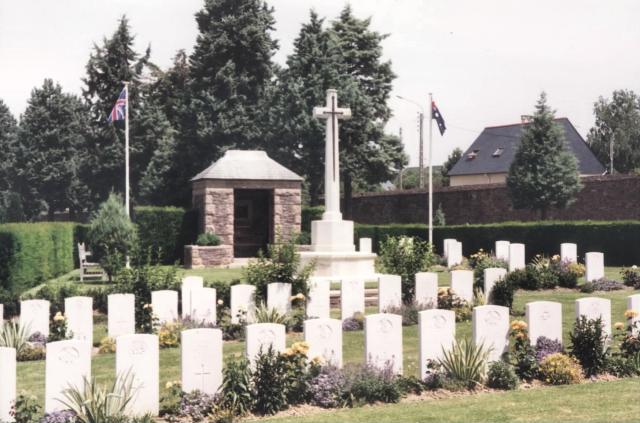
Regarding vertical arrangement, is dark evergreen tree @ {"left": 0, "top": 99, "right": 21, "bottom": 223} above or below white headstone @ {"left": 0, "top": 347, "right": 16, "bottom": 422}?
above

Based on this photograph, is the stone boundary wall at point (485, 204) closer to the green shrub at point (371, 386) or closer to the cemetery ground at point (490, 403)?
the cemetery ground at point (490, 403)

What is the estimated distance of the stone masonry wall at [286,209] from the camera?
26.8 metres

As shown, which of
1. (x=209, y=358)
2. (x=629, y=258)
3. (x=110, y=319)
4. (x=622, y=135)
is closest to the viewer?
(x=209, y=358)

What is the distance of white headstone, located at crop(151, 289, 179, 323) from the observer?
1173 centimetres

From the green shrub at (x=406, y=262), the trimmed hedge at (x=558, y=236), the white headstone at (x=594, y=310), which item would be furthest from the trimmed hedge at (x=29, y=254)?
the trimmed hedge at (x=558, y=236)

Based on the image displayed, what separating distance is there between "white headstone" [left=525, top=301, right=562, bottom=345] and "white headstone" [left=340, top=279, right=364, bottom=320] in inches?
176

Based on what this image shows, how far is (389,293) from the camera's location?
13078mm

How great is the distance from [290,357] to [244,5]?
30.4 meters

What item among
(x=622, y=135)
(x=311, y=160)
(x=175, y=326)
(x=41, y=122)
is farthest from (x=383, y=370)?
(x=622, y=135)

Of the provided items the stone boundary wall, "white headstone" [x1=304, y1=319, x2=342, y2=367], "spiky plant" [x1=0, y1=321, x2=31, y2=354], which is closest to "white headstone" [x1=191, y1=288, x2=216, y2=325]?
"spiky plant" [x1=0, y1=321, x2=31, y2=354]

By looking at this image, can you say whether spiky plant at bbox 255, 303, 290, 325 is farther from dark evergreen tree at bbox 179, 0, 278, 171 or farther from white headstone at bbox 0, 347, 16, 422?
dark evergreen tree at bbox 179, 0, 278, 171

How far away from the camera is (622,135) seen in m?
60.1

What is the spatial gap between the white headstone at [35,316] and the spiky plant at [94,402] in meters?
4.61

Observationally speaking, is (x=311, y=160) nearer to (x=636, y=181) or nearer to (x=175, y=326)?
(x=636, y=181)
